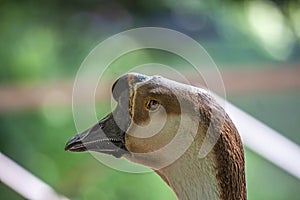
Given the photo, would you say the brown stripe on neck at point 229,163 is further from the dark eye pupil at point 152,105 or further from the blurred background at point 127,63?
the blurred background at point 127,63

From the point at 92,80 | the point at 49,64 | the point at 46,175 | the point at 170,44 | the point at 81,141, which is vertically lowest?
the point at 46,175

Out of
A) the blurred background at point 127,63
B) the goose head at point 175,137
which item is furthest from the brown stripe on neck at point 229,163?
the blurred background at point 127,63

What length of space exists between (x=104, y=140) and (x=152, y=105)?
0.20 ft

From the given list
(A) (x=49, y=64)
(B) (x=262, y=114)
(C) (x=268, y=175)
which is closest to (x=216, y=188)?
(C) (x=268, y=175)

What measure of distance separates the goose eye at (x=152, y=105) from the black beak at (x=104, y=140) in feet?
0.14

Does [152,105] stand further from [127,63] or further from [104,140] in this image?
[127,63]

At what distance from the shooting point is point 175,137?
653 mm

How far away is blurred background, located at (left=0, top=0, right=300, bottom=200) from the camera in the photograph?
1846mm

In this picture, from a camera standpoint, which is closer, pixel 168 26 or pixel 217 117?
pixel 217 117

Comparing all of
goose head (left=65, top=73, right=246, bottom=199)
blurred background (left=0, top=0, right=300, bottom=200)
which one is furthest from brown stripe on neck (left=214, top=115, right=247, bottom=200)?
blurred background (left=0, top=0, right=300, bottom=200)

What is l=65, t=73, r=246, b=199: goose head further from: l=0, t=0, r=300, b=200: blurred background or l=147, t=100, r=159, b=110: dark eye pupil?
l=0, t=0, r=300, b=200: blurred background

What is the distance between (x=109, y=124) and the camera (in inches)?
26.6

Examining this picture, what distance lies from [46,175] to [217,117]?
1326 mm

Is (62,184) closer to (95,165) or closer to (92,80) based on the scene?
(95,165)
